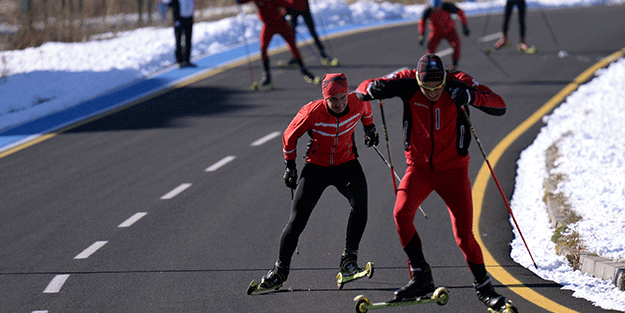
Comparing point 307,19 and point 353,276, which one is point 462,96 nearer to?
point 353,276

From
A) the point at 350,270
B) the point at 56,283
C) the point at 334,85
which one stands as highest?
the point at 334,85

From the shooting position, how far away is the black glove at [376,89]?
234 inches

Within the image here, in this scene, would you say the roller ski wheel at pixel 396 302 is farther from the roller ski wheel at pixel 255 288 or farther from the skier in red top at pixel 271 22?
the skier in red top at pixel 271 22

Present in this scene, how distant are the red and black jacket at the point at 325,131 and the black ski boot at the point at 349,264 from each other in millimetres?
852

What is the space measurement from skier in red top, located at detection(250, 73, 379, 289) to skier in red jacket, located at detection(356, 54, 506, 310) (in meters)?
0.56

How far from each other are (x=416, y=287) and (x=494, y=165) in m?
5.15

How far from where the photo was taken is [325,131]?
21.3 feet

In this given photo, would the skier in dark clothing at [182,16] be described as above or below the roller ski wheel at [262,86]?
above

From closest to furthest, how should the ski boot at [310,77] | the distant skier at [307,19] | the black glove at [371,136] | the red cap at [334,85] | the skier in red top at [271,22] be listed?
the red cap at [334,85], the black glove at [371,136], the skier in red top at [271,22], the ski boot at [310,77], the distant skier at [307,19]

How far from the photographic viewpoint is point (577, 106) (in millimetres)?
13875

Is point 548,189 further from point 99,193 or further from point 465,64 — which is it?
point 465,64

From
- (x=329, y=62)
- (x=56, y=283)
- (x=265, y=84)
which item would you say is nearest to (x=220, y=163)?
(x=56, y=283)

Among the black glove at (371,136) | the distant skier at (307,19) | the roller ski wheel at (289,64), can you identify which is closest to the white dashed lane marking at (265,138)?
the black glove at (371,136)

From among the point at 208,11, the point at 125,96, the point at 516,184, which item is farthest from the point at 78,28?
the point at 516,184
